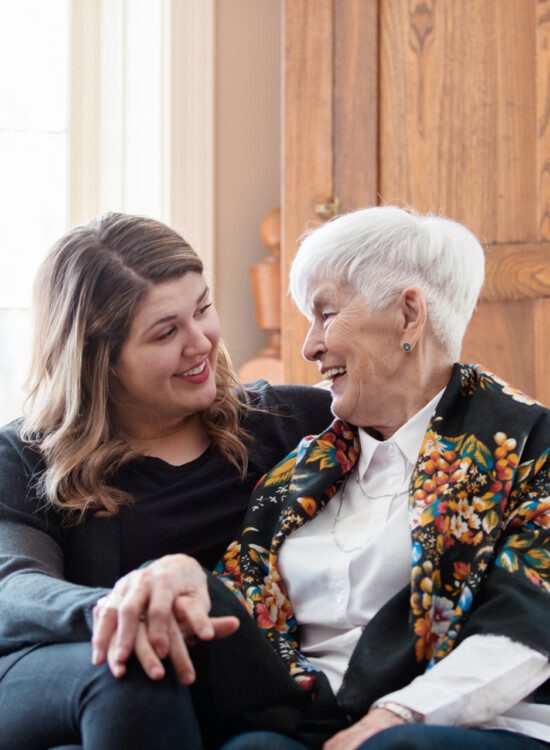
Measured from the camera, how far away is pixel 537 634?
139cm

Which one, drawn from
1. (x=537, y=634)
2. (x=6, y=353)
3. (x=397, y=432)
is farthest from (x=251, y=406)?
(x=6, y=353)

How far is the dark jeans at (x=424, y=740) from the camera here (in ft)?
4.13

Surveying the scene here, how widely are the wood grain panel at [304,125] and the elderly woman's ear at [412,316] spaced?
1.07 m

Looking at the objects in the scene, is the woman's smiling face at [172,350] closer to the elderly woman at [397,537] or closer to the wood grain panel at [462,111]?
the elderly woman at [397,537]

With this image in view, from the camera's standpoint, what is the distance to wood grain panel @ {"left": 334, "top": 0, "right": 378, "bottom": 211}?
272 centimetres

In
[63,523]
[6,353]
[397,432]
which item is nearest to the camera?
[397,432]

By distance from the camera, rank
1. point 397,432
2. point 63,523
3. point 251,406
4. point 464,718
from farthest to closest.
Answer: point 251,406
point 63,523
point 397,432
point 464,718

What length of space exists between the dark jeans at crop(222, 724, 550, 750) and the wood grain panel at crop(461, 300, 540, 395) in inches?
52.1

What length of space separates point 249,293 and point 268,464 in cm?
150

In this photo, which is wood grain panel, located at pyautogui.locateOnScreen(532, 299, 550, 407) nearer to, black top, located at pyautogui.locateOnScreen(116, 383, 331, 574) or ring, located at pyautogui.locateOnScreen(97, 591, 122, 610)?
black top, located at pyautogui.locateOnScreen(116, 383, 331, 574)

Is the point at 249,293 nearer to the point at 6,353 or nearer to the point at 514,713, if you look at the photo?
the point at 6,353

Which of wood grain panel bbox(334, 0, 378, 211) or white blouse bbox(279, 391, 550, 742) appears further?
wood grain panel bbox(334, 0, 378, 211)

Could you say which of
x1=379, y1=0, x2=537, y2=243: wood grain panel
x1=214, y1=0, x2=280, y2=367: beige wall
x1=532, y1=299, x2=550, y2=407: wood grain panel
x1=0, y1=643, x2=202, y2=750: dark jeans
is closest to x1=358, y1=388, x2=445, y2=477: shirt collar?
x1=0, y1=643, x2=202, y2=750: dark jeans

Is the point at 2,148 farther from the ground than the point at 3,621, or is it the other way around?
the point at 2,148
